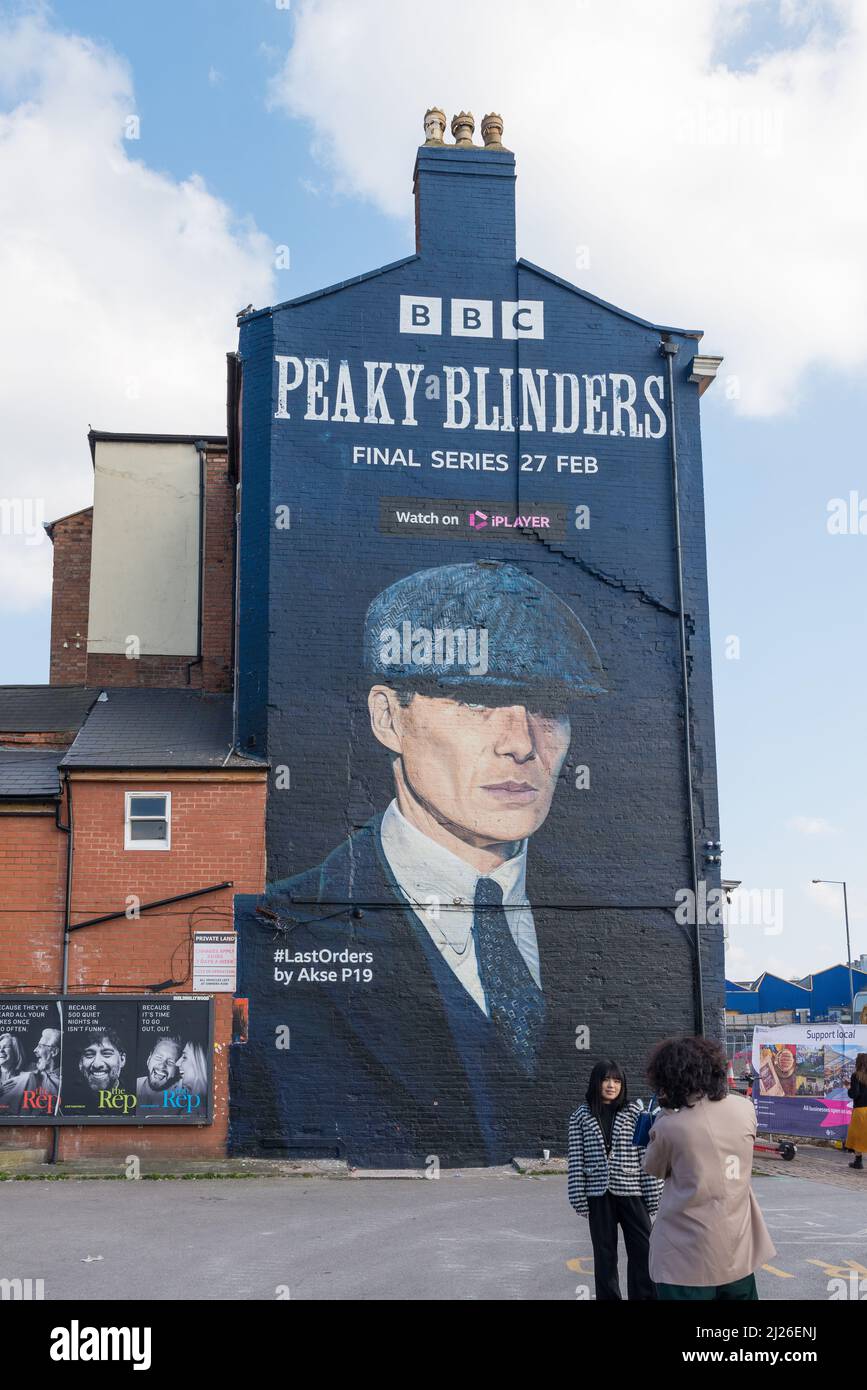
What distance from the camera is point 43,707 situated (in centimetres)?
2148

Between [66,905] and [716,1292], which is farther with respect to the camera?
[66,905]

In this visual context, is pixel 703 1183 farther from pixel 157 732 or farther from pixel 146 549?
pixel 146 549

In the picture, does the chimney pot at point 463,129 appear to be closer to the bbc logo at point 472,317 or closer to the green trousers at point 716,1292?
the bbc logo at point 472,317

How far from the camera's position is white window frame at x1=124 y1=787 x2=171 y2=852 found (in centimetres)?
1800

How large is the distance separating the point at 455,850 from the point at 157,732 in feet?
15.7

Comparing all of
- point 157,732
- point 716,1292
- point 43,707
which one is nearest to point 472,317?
point 157,732

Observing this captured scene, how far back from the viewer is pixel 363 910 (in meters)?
18.0

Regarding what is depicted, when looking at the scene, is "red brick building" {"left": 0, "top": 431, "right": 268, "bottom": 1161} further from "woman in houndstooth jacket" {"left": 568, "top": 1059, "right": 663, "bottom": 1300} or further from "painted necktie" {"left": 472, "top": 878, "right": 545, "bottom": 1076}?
"woman in houndstooth jacket" {"left": 568, "top": 1059, "right": 663, "bottom": 1300}

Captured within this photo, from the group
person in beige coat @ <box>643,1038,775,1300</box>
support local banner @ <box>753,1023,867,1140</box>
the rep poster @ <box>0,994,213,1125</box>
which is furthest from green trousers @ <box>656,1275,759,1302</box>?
support local banner @ <box>753,1023,867,1140</box>

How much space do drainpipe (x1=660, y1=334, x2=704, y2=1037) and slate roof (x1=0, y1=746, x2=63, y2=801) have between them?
28.9ft

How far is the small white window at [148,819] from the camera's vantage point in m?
18.0
